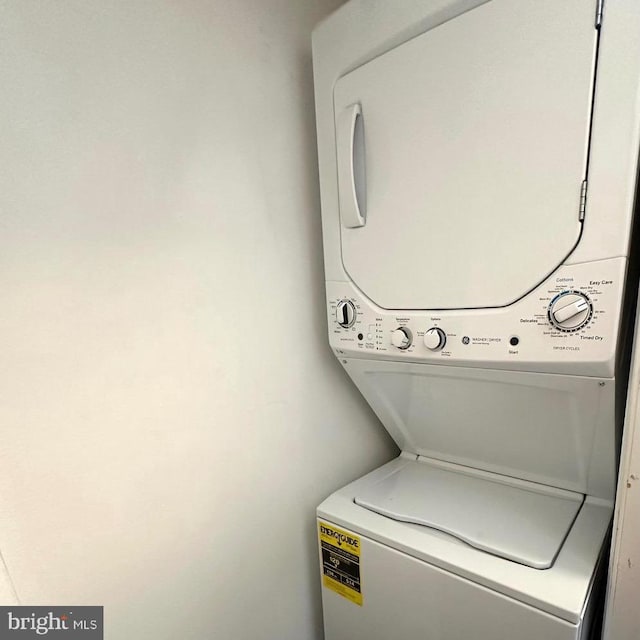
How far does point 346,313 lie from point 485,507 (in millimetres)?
686

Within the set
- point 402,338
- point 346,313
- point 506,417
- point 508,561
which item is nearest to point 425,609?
point 508,561

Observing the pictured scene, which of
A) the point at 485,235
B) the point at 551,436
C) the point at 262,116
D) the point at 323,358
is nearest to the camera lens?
the point at 485,235

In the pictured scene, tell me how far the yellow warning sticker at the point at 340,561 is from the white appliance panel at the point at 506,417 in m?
0.42

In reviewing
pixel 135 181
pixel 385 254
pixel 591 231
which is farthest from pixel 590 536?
pixel 135 181

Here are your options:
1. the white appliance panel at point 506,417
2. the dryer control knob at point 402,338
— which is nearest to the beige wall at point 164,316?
the white appliance panel at point 506,417

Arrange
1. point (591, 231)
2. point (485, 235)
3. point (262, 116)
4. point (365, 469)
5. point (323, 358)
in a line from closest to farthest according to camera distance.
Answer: point (591, 231)
point (485, 235)
point (262, 116)
point (323, 358)
point (365, 469)

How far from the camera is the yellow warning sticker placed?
1.21m

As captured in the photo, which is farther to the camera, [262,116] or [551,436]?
[262,116]

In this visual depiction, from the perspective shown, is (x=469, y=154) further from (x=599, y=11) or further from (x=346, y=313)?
(x=346, y=313)

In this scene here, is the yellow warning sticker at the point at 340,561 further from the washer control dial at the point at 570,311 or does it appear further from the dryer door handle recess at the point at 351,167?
the dryer door handle recess at the point at 351,167

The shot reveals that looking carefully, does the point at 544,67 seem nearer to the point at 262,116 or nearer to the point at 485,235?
the point at 485,235

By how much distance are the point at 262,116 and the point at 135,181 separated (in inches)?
17.6

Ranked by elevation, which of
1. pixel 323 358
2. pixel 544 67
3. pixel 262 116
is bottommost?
pixel 323 358

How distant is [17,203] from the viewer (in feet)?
2.72
